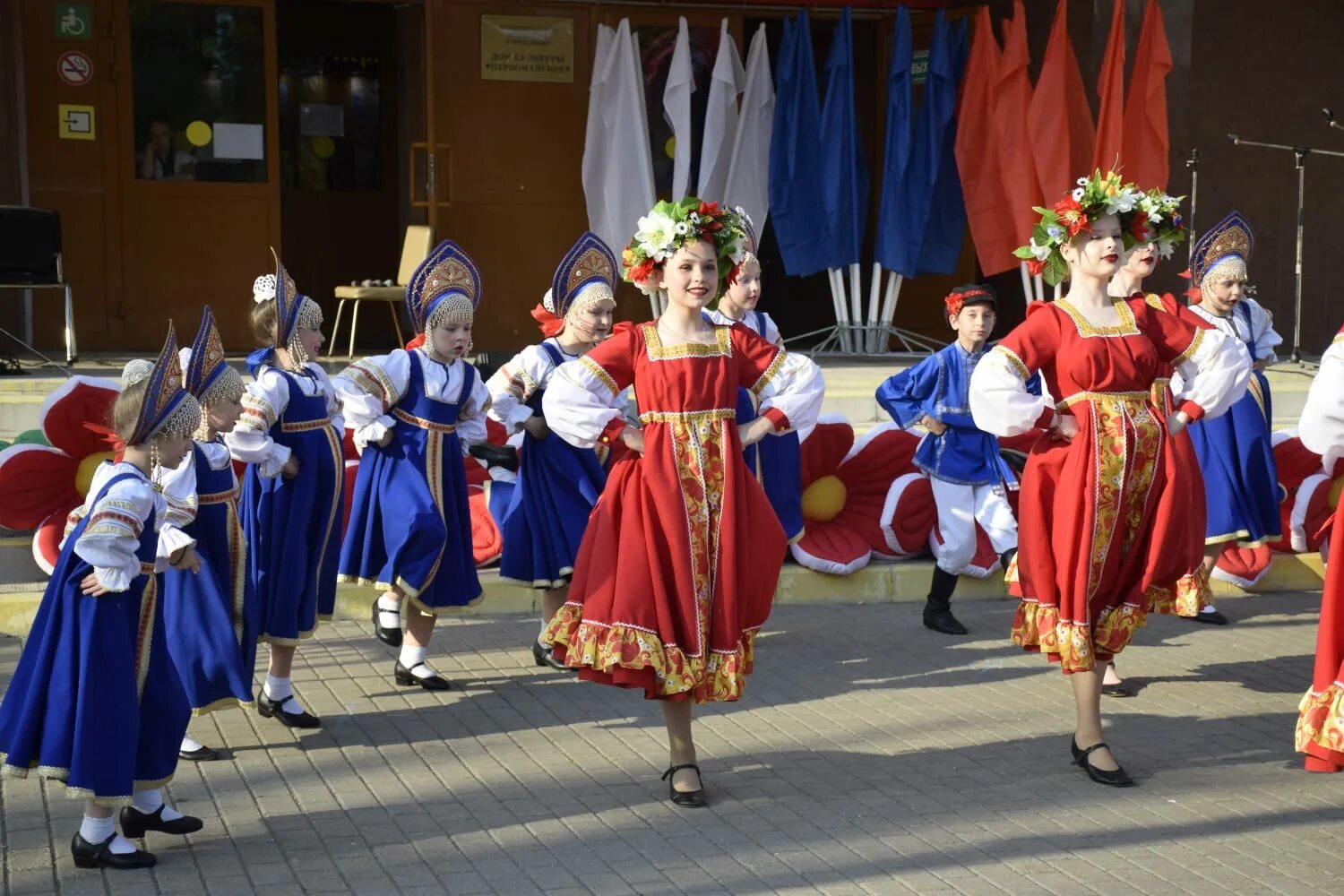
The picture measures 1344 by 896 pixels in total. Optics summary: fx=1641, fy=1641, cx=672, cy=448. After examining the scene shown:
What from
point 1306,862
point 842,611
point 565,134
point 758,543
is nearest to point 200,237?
point 565,134

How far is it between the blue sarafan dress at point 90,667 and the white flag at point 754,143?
873 cm

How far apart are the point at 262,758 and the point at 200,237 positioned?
8196mm

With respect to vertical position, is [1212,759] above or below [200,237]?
below

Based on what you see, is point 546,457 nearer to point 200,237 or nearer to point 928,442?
point 928,442

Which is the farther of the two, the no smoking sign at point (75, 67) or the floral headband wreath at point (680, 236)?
the no smoking sign at point (75, 67)

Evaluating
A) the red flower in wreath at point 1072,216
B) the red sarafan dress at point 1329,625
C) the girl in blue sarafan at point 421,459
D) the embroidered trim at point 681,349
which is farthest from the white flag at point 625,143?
the red sarafan dress at point 1329,625

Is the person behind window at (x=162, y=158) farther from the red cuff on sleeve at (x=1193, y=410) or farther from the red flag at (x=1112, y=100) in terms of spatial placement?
the red cuff on sleeve at (x=1193, y=410)

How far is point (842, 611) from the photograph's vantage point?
326 inches

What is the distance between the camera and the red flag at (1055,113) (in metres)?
12.0

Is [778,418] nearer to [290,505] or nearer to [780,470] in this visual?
[290,505]

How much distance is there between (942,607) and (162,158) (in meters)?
7.95

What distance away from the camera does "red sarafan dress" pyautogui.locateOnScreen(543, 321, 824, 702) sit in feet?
16.9

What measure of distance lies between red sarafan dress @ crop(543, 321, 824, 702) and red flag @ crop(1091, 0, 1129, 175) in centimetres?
732

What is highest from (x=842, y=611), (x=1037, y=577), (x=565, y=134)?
(x=565, y=134)
